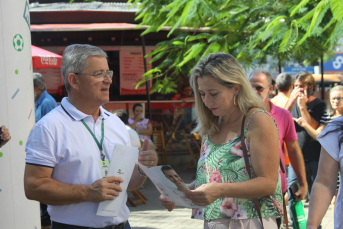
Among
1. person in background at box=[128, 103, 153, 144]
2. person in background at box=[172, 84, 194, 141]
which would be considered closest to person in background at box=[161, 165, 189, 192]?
person in background at box=[128, 103, 153, 144]

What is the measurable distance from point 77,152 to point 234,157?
871 millimetres

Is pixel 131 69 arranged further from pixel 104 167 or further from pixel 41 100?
pixel 104 167

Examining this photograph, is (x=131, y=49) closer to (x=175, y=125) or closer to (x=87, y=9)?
(x=87, y=9)

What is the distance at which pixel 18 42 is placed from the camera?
10.3 ft

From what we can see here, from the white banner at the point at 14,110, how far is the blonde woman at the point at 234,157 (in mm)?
1431

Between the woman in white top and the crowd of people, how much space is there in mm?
6267

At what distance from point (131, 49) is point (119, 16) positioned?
0.96 meters

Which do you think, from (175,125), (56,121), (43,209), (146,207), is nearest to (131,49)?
(175,125)

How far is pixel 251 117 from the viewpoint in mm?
2188

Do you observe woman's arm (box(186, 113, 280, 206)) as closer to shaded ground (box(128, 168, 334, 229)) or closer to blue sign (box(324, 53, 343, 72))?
shaded ground (box(128, 168, 334, 229))

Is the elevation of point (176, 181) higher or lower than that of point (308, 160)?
higher

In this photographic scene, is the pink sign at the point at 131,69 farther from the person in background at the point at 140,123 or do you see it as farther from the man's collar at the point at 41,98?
the man's collar at the point at 41,98

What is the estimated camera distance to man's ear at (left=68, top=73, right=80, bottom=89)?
2246 mm

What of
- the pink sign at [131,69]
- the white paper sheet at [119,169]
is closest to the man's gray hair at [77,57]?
the white paper sheet at [119,169]
